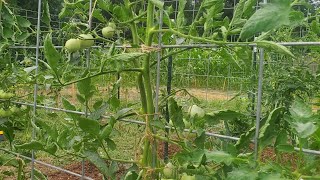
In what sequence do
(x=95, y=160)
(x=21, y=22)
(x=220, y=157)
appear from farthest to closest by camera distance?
(x=21, y=22) → (x=95, y=160) → (x=220, y=157)

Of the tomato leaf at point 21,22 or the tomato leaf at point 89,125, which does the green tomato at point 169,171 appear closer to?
the tomato leaf at point 89,125

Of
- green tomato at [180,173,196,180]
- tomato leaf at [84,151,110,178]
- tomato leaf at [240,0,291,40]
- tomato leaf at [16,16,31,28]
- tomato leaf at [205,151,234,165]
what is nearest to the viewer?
tomato leaf at [240,0,291,40]

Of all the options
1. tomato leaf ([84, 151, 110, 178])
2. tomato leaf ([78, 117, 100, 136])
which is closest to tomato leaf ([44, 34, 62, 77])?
tomato leaf ([78, 117, 100, 136])

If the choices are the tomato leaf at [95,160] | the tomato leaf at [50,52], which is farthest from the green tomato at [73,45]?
the tomato leaf at [95,160]

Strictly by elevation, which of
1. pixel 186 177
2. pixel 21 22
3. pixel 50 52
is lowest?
pixel 186 177

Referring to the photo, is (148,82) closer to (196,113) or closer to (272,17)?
(196,113)

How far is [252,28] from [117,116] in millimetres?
641

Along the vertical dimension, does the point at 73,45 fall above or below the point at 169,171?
above

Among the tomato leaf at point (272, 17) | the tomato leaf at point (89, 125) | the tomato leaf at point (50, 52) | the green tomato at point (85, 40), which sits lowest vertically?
the tomato leaf at point (89, 125)

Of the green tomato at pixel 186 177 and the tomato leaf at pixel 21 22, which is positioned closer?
the green tomato at pixel 186 177

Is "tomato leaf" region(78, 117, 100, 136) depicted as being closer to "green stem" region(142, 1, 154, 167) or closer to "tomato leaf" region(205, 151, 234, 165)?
"green stem" region(142, 1, 154, 167)

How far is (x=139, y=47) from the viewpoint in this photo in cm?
125

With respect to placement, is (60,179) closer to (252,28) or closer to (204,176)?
(204,176)

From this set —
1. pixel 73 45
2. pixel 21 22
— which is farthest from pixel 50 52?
pixel 21 22
